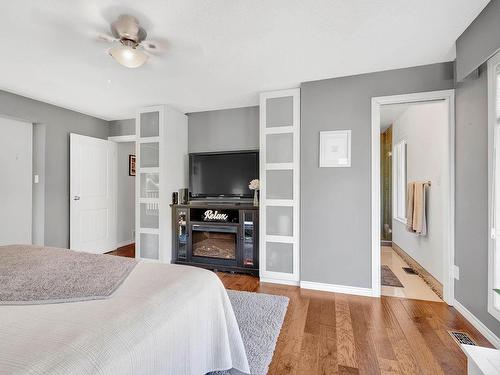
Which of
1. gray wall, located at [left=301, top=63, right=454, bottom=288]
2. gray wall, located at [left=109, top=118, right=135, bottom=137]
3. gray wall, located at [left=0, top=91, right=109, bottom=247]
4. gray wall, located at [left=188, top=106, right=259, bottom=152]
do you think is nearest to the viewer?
gray wall, located at [left=301, top=63, right=454, bottom=288]

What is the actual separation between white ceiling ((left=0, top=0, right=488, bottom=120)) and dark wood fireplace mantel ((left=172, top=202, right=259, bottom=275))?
1.66 meters

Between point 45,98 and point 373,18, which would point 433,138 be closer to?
point 373,18

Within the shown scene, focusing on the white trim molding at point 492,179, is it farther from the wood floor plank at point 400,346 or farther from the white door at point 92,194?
the white door at point 92,194

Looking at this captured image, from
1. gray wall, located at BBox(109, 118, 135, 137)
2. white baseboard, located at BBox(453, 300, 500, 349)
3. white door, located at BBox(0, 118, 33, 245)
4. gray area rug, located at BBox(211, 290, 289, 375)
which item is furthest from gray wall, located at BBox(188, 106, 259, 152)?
white baseboard, located at BBox(453, 300, 500, 349)

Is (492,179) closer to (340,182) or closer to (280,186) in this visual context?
(340,182)

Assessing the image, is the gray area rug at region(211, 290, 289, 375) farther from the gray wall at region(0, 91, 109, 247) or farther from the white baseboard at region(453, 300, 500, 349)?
the gray wall at region(0, 91, 109, 247)

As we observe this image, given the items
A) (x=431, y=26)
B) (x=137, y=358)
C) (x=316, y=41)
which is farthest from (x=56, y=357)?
(x=431, y=26)

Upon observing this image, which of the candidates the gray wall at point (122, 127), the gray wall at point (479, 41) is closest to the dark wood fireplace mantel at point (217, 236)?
the gray wall at point (122, 127)

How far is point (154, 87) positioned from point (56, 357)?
304cm

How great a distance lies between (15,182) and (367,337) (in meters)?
4.59

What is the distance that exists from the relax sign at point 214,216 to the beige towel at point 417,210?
2.67 meters

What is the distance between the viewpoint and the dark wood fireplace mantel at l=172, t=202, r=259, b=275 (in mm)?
3422

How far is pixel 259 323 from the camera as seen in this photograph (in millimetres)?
2137

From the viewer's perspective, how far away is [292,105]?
122 inches
